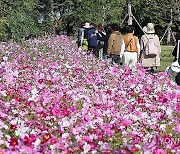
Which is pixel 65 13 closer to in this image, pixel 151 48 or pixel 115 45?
pixel 115 45

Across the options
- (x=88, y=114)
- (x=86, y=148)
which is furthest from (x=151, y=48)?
(x=86, y=148)

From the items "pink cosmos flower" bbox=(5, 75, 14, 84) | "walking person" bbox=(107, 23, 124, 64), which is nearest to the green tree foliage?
"walking person" bbox=(107, 23, 124, 64)

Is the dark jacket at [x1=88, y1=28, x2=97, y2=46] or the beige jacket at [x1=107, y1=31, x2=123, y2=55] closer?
the beige jacket at [x1=107, y1=31, x2=123, y2=55]

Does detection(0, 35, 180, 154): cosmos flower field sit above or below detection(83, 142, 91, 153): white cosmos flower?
below

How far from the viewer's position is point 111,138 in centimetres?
381

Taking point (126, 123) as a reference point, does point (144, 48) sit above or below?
below

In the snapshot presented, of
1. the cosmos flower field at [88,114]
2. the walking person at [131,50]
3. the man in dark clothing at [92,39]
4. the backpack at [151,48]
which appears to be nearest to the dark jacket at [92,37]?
the man in dark clothing at [92,39]

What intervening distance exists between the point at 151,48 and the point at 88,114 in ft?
22.4

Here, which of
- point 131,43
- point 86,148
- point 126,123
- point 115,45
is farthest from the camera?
point 115,45

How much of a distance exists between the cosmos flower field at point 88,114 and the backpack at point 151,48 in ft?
11.9

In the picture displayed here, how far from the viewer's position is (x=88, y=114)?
4.38m

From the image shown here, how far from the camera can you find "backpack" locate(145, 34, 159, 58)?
35.9ft

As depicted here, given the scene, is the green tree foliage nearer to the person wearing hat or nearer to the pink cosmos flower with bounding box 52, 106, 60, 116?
the person wearing hat

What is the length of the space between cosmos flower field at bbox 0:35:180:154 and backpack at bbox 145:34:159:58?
11.9 feet
